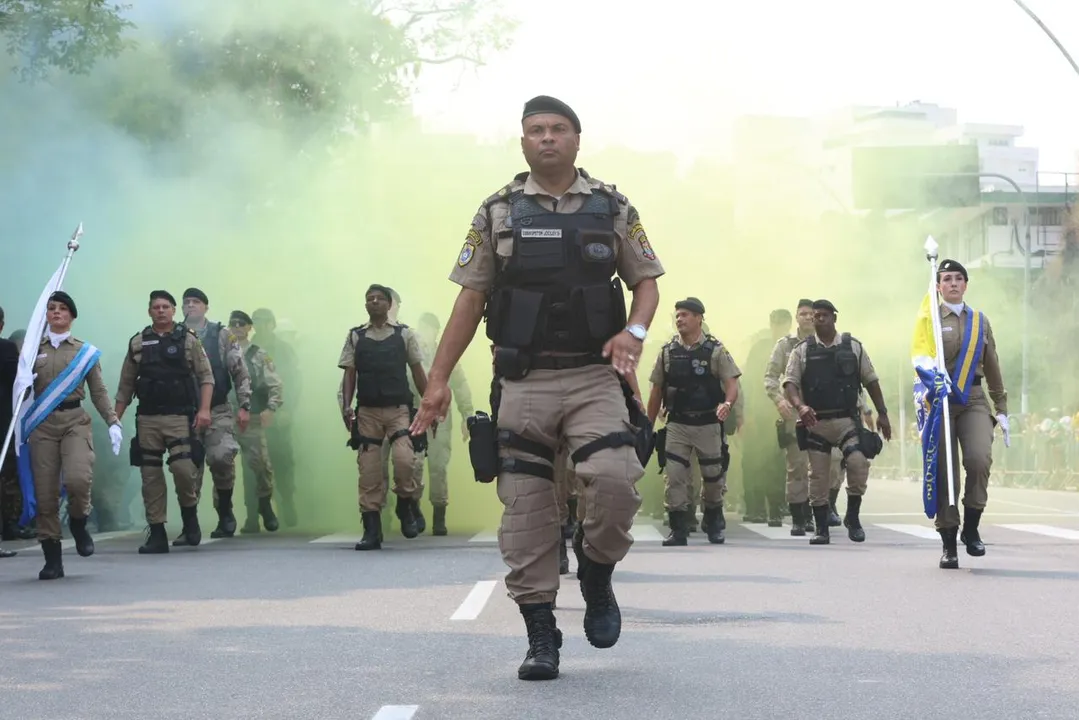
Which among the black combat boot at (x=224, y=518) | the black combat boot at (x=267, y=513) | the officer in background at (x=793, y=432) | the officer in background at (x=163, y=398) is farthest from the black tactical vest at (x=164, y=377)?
the officer in background at (x=793, y=432)

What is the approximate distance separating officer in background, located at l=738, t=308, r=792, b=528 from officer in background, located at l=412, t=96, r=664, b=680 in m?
10.9

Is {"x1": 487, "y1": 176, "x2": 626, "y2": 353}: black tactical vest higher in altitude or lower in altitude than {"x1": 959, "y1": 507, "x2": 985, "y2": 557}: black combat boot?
higher

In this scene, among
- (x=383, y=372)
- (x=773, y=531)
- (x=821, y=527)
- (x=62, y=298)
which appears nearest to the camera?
(x=62, y=298)

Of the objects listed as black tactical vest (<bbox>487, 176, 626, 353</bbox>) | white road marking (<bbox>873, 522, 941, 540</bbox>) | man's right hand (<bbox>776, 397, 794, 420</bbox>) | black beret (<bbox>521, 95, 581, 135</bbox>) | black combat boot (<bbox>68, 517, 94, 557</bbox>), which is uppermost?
black beret (<bbox>521, 95, 581, 135</bbox>)

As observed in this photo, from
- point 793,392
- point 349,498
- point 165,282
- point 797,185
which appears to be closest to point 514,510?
point 793,392

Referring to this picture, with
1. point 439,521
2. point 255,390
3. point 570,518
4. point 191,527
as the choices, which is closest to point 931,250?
point 570,518

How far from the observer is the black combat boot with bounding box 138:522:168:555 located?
13453 millimetres

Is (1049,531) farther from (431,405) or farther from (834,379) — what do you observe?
(431,405)

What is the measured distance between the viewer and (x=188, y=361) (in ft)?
44.9

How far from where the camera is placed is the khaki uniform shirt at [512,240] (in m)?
6.76

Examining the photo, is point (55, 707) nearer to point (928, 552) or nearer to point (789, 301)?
point (928, 552)

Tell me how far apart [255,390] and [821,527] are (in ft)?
18.0

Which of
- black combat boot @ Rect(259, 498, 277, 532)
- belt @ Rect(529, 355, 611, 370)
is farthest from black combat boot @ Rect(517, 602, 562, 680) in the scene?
black combat boot @ Rect(259, 498, 277, 532)

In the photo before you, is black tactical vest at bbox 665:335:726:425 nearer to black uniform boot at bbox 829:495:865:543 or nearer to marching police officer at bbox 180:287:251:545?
black uniform boot at bbox 829:495:865:543
